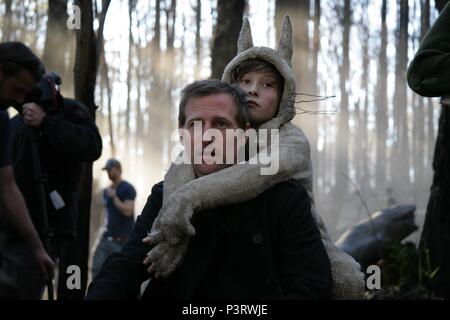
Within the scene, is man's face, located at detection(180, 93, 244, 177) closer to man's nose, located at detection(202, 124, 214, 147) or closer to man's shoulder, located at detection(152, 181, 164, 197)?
man's nose, located at detection(202, 124, 214, 147)

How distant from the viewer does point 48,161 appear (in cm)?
457

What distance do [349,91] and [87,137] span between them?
4135cm

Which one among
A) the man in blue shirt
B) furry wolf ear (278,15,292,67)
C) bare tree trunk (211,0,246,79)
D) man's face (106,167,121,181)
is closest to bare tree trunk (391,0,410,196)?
man's face (106,167,121,181)

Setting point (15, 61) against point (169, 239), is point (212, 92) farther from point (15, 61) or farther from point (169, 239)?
point (15, 61)

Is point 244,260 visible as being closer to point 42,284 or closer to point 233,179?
point 233,179

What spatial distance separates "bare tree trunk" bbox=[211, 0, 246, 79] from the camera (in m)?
7.22

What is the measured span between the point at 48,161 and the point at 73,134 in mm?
277

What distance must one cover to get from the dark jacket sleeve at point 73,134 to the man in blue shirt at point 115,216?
394cm

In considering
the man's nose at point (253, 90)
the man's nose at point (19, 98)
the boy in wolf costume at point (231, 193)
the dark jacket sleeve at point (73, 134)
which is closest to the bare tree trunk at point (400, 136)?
the dark jacket sleeve at point (73, 134)

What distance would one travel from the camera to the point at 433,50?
338cm

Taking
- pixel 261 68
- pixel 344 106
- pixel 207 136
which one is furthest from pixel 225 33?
pixel 344 106

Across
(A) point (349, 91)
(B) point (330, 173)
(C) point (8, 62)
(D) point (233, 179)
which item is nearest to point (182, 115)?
(D) point (233, 179)

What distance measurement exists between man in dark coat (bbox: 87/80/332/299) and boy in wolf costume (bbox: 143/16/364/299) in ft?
0.17
